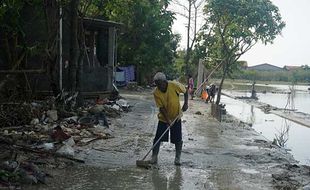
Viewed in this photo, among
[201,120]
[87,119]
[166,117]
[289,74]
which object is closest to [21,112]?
[87,119]

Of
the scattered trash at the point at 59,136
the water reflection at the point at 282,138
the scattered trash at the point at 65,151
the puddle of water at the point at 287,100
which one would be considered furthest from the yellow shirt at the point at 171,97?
the puddle of water at the point at 287,100

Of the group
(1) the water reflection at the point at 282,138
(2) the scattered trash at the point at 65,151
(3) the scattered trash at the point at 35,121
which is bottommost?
(1) the water reflection at the point at 282,138

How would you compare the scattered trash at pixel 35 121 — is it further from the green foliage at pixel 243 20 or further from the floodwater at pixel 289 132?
the green foliage at pixel 243 20

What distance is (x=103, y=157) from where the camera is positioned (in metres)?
8.06

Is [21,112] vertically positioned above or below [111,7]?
below

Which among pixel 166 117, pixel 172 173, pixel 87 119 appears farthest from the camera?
pixel 87 119

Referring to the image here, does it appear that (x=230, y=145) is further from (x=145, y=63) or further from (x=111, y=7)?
(x=145, y=63)

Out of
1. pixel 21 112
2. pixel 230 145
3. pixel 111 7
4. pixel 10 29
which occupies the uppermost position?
pixel 111 7

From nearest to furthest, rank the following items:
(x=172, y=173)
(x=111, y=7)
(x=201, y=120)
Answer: (x=172, y=173) → (x=111, y=7) → (x=201, y=120)

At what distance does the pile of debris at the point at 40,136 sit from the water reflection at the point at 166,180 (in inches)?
55.0

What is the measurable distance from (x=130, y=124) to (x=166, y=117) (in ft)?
16.6

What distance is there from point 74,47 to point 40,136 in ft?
14.8

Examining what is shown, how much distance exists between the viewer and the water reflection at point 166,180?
6465 millimetres

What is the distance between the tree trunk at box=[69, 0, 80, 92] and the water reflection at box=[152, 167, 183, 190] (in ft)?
20.6
